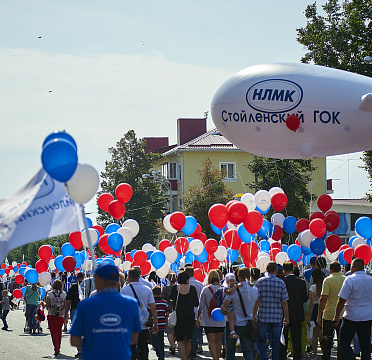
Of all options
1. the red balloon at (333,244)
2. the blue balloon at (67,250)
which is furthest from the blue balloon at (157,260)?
the red balloon at (333,244)

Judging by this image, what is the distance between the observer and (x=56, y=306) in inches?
601

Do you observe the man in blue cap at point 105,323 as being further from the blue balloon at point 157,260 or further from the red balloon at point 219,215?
the blue balloon at point 157,260

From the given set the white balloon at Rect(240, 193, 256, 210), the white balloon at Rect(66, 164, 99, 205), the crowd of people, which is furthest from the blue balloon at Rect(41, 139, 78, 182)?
the white balloon at Rect(240, 193, 256, 210)

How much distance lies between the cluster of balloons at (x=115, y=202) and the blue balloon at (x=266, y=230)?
382cm

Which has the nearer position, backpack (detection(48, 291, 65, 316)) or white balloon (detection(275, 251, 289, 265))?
backpack (detection(48, 291, 65, 316))

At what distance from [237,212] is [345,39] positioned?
1632 cm

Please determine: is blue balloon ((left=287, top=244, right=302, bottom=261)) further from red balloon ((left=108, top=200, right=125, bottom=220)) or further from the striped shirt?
the striped shirt

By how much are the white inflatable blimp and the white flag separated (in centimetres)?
734

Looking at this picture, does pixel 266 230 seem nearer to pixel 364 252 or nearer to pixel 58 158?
pixel 364 252

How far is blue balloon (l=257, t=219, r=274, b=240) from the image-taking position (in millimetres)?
18430

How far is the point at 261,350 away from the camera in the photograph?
11141 millimetres

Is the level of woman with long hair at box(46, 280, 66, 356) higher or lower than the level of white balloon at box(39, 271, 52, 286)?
lower

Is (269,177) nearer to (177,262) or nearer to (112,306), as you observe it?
(177,262)

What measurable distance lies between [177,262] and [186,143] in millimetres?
41386
